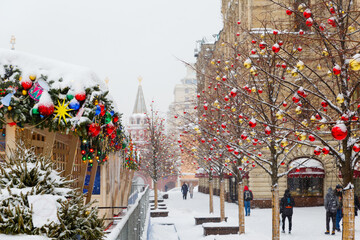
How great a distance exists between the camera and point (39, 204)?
11.9ft

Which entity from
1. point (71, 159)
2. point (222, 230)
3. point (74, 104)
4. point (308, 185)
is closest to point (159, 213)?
point (222, 230)

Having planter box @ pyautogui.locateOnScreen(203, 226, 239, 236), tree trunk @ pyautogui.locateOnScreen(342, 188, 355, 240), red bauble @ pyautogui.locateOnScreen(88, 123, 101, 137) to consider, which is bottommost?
planter box @ pyautogui.locateOnScreen(203, 226, 239, 236)

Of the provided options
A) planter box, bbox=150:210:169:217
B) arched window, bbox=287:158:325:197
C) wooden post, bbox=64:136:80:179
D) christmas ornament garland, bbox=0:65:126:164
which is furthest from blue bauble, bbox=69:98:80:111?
arched window, bbox=287:158:325:197

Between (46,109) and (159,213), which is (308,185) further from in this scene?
(46,109)

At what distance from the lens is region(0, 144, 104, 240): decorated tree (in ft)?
11.6

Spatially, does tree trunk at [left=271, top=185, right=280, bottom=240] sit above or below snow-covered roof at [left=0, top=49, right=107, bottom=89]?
below

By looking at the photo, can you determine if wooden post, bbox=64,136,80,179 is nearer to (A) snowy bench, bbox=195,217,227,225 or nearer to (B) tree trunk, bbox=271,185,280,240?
(B) tree trunk, bbox=271,185,280,240

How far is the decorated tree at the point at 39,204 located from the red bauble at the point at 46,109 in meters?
1.51

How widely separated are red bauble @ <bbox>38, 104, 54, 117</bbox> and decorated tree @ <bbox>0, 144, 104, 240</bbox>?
4.96 feet

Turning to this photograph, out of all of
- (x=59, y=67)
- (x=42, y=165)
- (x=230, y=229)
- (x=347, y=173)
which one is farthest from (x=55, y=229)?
(x=230, y=229)

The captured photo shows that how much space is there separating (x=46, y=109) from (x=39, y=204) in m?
2.24

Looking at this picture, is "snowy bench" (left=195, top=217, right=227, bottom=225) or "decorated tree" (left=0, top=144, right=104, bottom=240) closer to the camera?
"decorated tree" (left=0, top=144, right=104, bottom=240)

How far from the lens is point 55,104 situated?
574 centimetres

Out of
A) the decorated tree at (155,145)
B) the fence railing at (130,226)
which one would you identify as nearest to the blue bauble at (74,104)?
the fence railing at (130,226)
